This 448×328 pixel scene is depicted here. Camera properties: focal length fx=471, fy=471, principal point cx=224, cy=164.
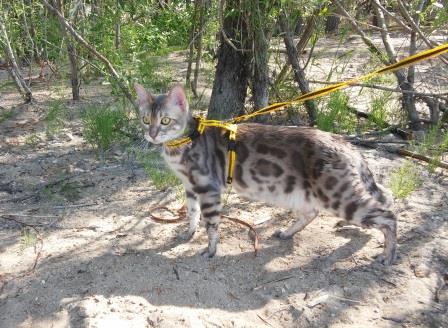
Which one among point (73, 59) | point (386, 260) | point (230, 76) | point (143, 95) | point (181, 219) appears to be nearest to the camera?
point (386, 260)

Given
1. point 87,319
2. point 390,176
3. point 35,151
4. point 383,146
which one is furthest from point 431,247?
point 35,151

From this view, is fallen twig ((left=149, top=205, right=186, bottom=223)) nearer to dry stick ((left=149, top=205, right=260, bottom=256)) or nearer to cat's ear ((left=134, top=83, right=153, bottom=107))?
dry stick ((left=149, top=205, right=260, bottom=256))

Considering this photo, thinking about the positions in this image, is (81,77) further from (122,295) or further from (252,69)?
(122,295)

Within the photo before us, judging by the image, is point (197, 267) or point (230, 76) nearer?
point (197, 267)

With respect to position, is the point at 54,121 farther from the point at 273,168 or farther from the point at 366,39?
the point at 366,39

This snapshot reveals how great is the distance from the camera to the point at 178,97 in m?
3.69

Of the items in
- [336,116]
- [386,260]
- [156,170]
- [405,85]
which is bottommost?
[386,260]

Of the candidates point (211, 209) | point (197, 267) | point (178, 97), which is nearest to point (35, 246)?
point (197, 267)

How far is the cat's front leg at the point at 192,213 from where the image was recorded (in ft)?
13.4

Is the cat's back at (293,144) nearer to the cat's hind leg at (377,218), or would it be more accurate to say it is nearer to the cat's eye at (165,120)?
the cat's hind leg at (377,218)

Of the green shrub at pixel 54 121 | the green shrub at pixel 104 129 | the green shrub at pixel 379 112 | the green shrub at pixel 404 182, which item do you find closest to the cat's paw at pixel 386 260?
the green shrub at pixel 404 182

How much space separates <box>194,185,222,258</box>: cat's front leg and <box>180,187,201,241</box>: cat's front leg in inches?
10.3

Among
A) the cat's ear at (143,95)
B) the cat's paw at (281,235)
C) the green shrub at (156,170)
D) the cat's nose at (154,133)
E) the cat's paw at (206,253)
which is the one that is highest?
the cat's ear at (143,95)

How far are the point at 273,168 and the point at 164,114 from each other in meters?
0.96
